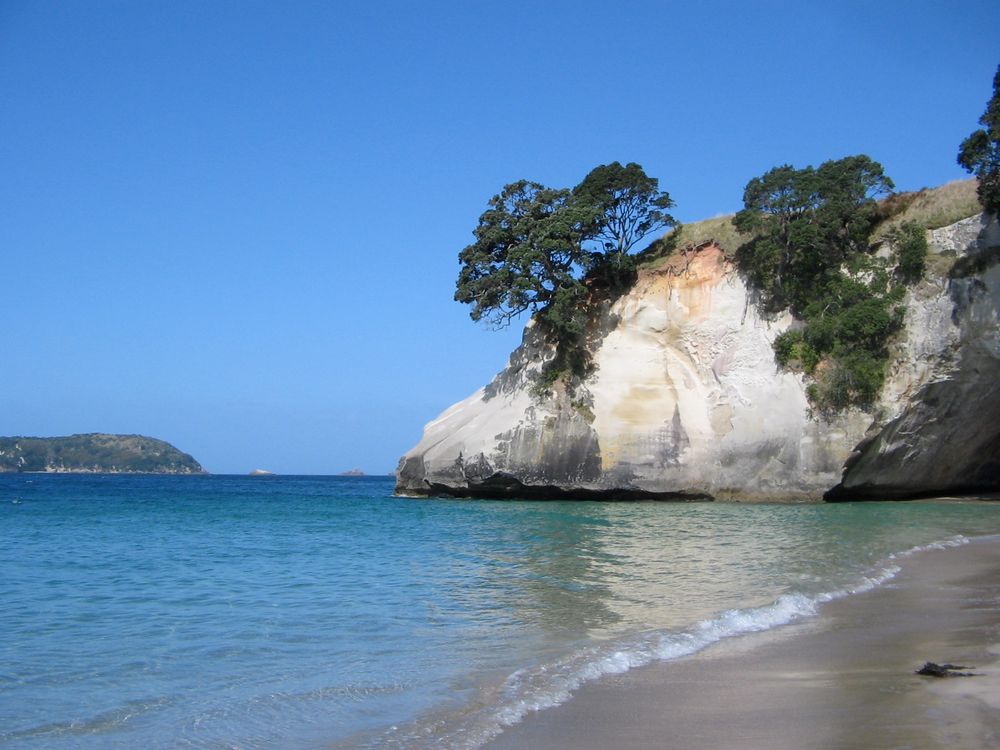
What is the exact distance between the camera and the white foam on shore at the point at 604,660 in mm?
6328

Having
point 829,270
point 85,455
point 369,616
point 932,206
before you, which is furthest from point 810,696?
point 85,455

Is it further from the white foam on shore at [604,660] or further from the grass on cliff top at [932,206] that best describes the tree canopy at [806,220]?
the white foam on shore at [604,660]

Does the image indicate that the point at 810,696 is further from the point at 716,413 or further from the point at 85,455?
the point at 85,455

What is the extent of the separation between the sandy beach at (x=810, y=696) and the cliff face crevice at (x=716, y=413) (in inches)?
854

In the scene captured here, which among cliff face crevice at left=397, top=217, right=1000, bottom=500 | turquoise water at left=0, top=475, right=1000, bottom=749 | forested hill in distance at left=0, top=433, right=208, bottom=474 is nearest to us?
turquoise water at left=0, top=475, right=1000, bottom=749

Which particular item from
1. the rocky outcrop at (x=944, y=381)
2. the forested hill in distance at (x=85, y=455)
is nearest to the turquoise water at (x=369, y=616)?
the rocky outcrop at (x=944, y=381)

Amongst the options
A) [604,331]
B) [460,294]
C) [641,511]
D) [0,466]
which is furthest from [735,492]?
[0,466]

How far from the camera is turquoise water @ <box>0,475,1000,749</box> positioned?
681 cm

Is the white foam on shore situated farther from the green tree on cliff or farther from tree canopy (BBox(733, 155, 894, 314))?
tree canopy (BBox(733, 155, 894, 314))

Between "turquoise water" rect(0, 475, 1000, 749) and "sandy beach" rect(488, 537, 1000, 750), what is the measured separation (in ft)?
A: 1.54

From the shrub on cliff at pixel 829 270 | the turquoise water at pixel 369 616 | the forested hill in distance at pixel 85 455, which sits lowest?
the turquoise water at pixel 369 616

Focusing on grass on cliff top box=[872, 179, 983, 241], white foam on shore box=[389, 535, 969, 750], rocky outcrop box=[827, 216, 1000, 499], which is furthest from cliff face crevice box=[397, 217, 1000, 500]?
white foam on shore box=[389, 535, 969, 750]

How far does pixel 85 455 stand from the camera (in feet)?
498

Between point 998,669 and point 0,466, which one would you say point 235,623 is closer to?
point 998,669
